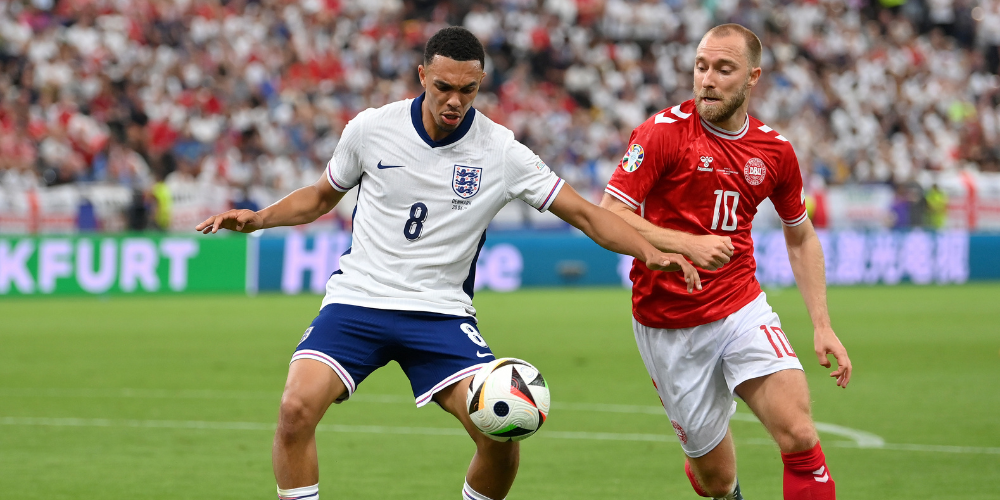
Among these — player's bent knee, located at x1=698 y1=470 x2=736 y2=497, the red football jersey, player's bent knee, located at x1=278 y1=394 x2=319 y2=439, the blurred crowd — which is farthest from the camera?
the blurred crowd

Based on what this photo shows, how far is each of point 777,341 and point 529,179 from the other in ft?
4.34

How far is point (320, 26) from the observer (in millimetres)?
27375

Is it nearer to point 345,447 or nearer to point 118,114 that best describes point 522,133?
point 118,114

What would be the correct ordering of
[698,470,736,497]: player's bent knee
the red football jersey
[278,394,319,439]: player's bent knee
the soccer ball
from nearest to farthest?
the soccer ball < [278,394,319,439]: player's bent knee < the red football jersey < [698,470,736,497]: player's bent knee

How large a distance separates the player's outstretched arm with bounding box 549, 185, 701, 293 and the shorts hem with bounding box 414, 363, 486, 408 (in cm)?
76

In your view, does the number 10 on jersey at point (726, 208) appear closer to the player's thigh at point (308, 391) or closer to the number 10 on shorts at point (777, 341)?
the number 10 on shorts at point (777, 341)

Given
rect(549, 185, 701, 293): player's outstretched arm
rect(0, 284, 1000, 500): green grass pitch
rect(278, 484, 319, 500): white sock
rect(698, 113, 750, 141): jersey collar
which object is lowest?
rect(0, 284, 1000, 500): green grass pitch

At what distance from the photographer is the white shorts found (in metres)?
5.68

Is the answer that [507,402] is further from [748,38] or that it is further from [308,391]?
[748,38]

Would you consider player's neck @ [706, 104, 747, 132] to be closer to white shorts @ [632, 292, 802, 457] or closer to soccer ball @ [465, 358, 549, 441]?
white shorts @ [632, 292, 802, 457]

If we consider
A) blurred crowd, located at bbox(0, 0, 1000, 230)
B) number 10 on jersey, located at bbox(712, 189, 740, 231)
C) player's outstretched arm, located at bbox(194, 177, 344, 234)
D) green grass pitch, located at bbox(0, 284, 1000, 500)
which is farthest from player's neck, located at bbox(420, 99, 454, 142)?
blurred crowd, located at bbox(0, 0, 1000, 230)

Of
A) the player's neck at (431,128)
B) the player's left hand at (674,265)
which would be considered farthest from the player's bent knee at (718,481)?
the player's neck at (431,128)

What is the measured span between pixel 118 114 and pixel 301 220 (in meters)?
18.6

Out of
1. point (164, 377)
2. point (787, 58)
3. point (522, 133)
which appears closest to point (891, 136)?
point (787, 58)
